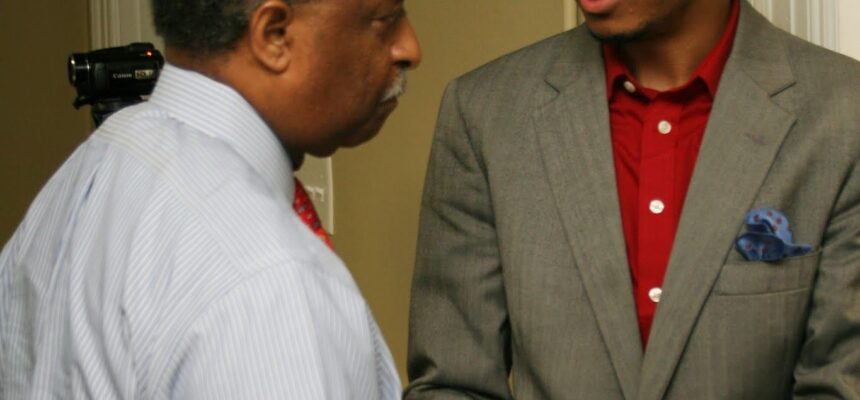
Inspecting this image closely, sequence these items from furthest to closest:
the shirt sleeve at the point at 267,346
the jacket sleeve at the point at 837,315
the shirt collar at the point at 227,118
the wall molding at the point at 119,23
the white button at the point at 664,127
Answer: the wall molding at the point at 119,23 < the white button at the point at 664,127 < the jacket sleeve at the point at 837,315 < the shirt collar at the point at 227,118 < the shirt sleeve at the point at 267,346

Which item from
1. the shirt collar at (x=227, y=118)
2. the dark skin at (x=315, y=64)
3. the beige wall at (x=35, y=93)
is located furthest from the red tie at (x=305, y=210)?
the beige wall at (x=35, y=93)

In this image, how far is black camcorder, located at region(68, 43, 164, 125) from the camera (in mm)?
1917

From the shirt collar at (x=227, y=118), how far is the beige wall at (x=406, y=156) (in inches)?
49.3

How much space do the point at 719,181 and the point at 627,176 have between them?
0.41 ft

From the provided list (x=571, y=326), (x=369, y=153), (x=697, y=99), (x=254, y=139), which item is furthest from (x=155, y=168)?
(x=369, y=153)

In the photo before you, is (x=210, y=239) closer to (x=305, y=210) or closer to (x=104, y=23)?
(x=305, y=210)

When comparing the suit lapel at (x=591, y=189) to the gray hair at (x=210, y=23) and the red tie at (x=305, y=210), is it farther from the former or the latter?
the gray hair at (x=210, y=23)

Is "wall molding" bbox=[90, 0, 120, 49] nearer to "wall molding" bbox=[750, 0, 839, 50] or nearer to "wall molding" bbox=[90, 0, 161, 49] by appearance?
"wall molding" bbox=[90, 0, 161, 49]

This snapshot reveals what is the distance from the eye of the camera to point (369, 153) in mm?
2775

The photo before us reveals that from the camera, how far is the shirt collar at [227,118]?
109cm

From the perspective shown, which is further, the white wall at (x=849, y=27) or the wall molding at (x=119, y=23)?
the wall molding at (x=119, y=23)

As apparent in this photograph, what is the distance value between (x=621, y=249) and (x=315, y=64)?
72 centimetres

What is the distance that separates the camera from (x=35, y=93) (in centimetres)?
412

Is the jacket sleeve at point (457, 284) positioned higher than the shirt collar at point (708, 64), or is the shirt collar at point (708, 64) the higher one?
the shirt collar at point (708, 64)
